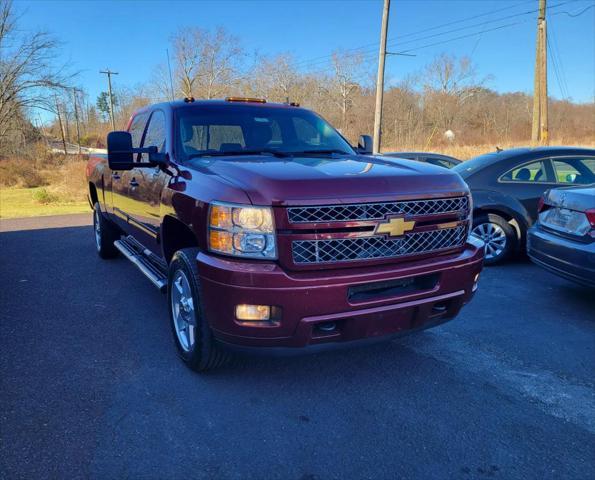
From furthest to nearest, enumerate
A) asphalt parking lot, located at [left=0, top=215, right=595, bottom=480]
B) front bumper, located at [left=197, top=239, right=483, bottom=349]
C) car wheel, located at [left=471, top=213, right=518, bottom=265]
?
car wheel, located at [left=471, top=213, right=518, bottom=265] → front bumper, located at [left=197, top=239, right=483, bottom=349] → asphalt parking lot, located at [left=0, top=215, right=595, bottom=480]

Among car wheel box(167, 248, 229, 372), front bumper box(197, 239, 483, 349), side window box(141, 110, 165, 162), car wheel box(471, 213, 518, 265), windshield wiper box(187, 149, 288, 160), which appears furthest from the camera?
car wheel box(471, 213, 518, 265)

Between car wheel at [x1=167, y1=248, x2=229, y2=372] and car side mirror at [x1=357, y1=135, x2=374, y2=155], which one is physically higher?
car side mirror at [x1=357, y1=135, x2=374, y2=155]

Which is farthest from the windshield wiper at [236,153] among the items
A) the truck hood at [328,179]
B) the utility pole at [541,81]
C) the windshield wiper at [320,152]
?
the utility pole at [541,81]

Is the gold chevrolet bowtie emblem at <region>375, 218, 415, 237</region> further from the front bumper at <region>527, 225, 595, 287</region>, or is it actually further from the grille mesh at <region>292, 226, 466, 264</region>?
the front bumper at <region>527, 225, 595, 287</region>

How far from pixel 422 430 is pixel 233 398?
1.20 meters

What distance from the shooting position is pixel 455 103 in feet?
185

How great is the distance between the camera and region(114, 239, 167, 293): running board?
151 inches

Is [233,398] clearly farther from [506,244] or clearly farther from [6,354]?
[506,244]

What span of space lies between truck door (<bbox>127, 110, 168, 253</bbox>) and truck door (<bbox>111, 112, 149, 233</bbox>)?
136mm

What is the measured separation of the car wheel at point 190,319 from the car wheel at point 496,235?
4562 mm

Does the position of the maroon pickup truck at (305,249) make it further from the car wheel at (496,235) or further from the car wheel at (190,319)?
the car wheel at (496,235)

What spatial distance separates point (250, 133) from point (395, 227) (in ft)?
6.15

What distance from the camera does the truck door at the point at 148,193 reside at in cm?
392

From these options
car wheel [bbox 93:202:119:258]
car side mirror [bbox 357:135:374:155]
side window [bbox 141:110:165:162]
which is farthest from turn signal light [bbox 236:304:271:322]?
car wheel [bbox 93:202:119:258]
